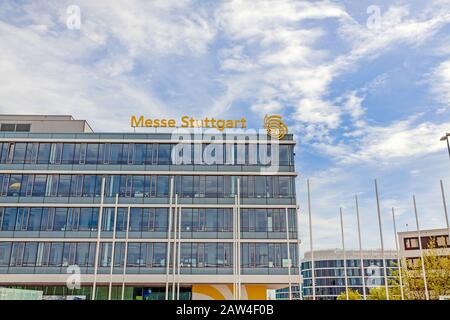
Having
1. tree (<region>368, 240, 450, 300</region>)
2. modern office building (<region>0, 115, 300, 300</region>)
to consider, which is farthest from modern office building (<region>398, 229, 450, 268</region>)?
modern office building (<region>0, 115, 300, 300</region>)

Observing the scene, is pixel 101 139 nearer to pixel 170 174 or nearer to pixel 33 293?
pixel 170 174

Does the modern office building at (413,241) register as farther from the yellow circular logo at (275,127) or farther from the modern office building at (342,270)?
the yellow circular logo at (275,127)

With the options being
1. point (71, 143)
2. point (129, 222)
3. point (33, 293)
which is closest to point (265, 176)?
point (129, 222)

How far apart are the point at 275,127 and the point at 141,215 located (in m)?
18.9

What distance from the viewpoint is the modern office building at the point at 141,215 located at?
46375 millimetres

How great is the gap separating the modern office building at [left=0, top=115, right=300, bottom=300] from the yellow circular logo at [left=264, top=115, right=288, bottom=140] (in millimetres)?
769

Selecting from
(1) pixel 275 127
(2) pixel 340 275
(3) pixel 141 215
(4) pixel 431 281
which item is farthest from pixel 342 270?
(3) pixel 141 215

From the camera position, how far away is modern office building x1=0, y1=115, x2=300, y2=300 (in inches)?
1826

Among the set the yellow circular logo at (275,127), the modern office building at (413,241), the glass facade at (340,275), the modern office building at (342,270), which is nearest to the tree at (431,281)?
the yellow circular logo at (275,127)

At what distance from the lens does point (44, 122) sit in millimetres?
53938

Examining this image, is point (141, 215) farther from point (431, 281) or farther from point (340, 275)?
point (340, 275)

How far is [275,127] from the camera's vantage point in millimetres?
51500

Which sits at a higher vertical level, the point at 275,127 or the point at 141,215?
the point at 275,127
